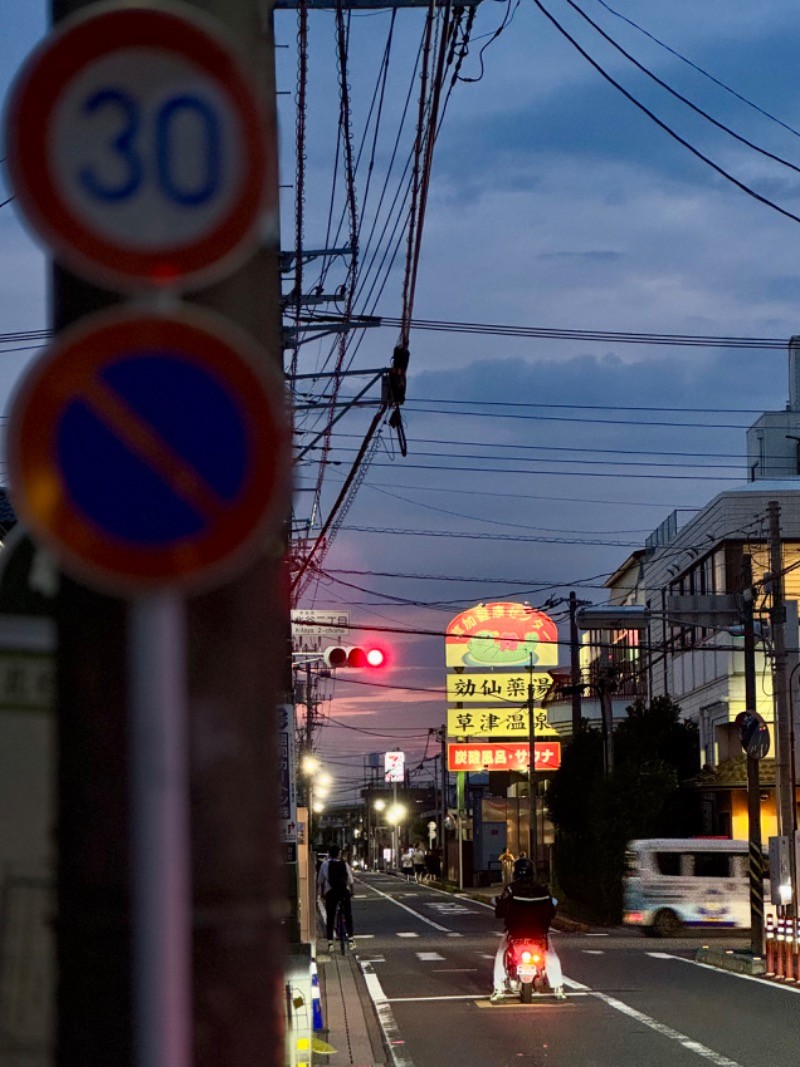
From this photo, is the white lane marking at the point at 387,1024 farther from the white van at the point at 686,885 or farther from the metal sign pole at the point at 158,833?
the white van at the point at 686,885

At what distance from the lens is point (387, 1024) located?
58.4 feet

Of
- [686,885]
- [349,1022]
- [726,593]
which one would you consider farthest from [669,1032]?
[726,593]

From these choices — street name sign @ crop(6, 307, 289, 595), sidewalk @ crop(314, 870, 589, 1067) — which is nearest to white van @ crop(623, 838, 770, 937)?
sidewalk @ crop(314, 870, 589, 1067)

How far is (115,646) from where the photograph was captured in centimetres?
316

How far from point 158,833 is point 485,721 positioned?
2530 inches

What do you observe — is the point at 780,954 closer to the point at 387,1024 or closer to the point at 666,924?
the point at 387,1024

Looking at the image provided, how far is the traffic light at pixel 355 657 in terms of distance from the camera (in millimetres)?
26031

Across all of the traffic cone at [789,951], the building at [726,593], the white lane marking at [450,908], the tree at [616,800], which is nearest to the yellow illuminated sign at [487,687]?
the building at [726,593]

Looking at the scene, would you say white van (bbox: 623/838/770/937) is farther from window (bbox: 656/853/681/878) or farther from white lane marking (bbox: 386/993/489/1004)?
white lane marking (bbox: 386/993/489/1004)

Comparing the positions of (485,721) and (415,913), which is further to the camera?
(485,721)

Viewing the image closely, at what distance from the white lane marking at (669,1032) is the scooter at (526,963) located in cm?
97

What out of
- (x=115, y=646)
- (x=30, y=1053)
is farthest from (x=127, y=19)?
(x=30, y=1053)

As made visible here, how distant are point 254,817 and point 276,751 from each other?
0.61 feet

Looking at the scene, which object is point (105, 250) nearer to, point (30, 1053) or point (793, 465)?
point (30, 1053)
